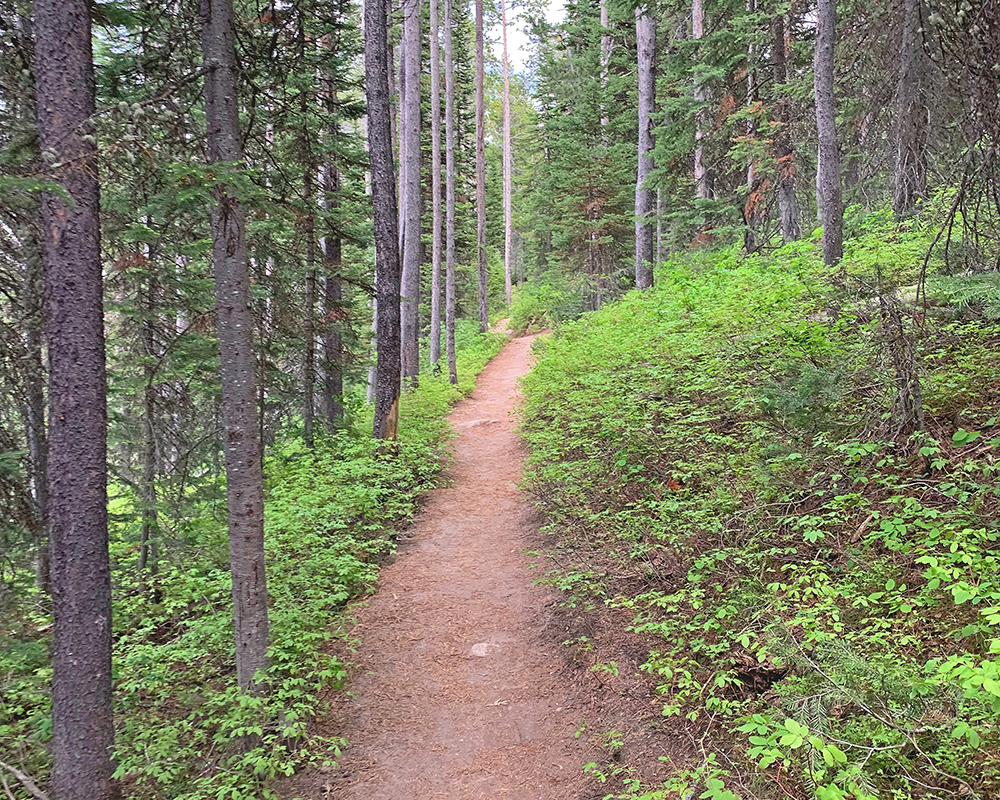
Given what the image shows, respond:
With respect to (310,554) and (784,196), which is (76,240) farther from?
(784,196)

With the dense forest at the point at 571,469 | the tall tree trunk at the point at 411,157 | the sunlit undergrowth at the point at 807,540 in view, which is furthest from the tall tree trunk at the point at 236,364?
the tall tree trunk at the point at 411,157

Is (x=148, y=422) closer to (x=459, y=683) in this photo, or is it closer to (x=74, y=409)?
(x=74, y=409)

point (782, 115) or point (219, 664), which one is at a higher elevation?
point (782, 115)

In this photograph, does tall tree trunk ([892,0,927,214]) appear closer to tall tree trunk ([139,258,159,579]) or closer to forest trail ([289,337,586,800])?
forest trail ([289,337,586,800])

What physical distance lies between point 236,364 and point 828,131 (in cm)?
809

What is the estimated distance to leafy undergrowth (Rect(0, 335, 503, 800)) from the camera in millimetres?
4156

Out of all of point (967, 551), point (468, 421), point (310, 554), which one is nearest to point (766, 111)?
point (468, 421)

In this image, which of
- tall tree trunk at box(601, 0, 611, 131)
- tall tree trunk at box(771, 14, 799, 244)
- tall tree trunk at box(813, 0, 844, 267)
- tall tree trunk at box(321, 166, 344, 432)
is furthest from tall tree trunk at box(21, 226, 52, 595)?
tall tree trunk at box(601, 0, 611, 131)

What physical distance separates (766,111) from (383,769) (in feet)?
42.8

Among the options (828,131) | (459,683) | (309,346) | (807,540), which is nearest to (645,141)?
(828,131)

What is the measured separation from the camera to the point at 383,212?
9.60 m

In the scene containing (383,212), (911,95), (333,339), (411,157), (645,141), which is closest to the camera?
(911,95)

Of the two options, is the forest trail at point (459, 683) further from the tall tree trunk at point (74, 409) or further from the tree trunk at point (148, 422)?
the tree trunk at point (148, 422)

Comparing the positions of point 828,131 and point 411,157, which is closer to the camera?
point 828,131
